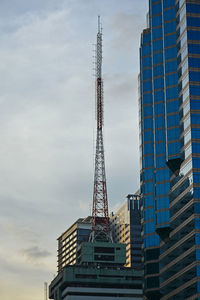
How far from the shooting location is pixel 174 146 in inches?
7480

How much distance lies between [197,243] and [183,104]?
43858 mm

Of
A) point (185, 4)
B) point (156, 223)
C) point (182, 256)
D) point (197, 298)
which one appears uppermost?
point (185, 4)

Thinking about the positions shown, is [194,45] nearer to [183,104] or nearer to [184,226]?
[183,104]

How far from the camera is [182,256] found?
179 metres

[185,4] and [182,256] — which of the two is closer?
[182,256]

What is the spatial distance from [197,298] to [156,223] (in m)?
37.0

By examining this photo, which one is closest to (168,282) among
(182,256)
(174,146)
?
(182,256)

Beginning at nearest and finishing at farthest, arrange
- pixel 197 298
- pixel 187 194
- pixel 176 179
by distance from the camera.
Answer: pixel 197 298, pixel 187 194, pixel 176 179

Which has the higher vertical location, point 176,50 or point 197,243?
point 176,50

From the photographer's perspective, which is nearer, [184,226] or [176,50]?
[184,226]

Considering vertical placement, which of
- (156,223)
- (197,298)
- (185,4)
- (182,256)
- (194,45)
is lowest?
(197,298)

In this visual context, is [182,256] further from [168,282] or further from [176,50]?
[176,50]

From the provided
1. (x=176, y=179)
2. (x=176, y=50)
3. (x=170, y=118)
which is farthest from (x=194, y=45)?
(x=176, y=179)

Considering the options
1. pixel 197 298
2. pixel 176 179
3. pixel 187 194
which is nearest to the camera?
pixel 197 298
